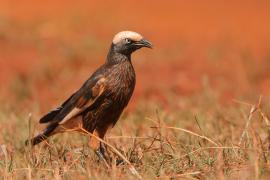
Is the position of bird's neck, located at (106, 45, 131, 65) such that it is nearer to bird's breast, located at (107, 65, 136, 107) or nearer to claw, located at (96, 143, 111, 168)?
bird's breast, located at (107, 65, 136, 107)

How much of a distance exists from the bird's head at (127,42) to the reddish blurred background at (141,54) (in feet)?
5.09

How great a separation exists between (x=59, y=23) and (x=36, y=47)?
163cm

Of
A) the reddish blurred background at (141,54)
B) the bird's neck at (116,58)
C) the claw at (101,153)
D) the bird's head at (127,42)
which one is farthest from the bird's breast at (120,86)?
the reddish blurred background at (141,54)

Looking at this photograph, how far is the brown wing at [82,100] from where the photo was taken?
254 inches

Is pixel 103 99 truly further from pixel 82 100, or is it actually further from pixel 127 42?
pixel 127 42

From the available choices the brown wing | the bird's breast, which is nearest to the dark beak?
the bird's breast

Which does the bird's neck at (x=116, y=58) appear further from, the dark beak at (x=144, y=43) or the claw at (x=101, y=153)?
the claw at (x=101, y=153)

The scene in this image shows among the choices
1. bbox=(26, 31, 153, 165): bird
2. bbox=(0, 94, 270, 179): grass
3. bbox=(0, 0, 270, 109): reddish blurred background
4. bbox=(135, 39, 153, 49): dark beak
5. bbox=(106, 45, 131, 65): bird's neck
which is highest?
bbox=(0, 0, 270, 109): reddish blurred background

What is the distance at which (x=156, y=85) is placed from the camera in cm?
1063

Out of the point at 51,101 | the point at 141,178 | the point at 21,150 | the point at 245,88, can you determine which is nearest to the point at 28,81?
the point at 51,101

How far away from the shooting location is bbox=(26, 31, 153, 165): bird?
6.45m

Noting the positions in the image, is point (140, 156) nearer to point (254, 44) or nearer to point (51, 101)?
point (51, 101)

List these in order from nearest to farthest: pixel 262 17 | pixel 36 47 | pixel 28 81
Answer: pixel 28 81, pixel 36 47, pixel 262 17

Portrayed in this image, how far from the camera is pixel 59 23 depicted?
14.1 m
